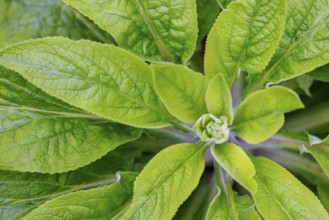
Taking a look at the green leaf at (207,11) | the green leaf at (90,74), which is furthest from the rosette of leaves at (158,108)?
the green leaf at (207,11)

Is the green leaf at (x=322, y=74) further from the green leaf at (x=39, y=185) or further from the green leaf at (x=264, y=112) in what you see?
the green leaf at (x=39, y=185)

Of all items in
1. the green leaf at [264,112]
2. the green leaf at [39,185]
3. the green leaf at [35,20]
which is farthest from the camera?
the green leaf at [35,20]

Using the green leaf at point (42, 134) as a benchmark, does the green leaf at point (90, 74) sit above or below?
above

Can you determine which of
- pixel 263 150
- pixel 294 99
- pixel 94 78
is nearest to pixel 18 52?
pixel 94 78

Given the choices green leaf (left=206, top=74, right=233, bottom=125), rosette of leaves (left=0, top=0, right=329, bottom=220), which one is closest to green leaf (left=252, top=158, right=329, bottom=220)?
rosette of leaves (left=0, top=0, right=329, bottom=220)

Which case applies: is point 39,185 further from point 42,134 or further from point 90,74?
point 90,74

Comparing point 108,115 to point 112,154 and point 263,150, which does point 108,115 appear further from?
point 263,150
